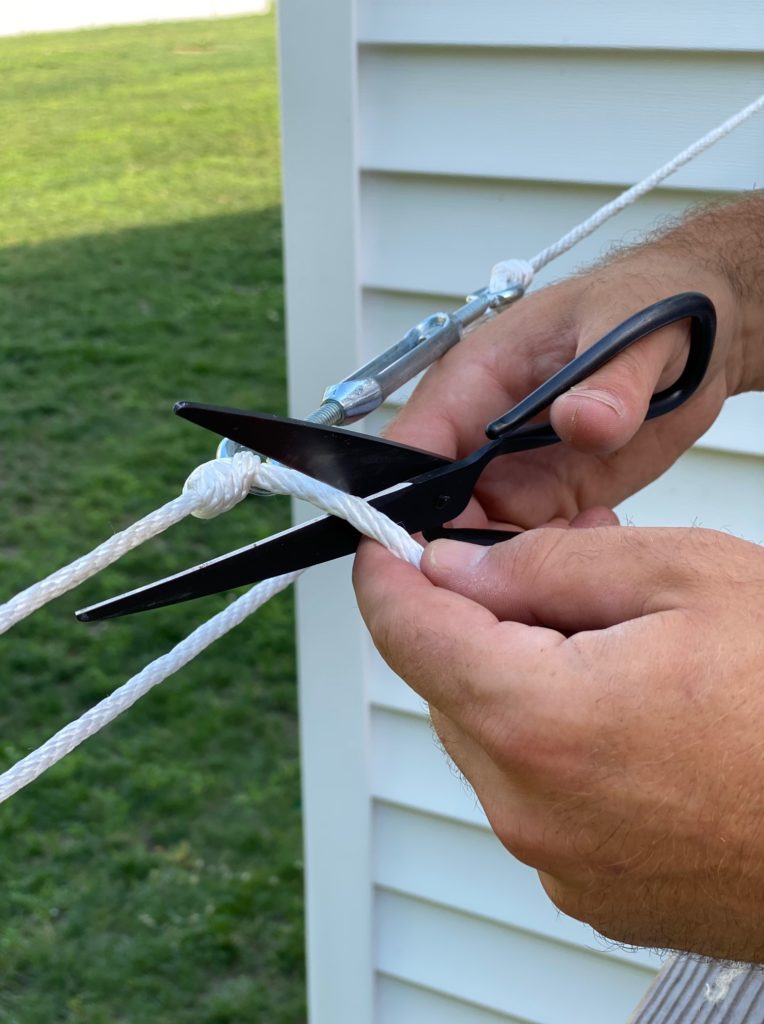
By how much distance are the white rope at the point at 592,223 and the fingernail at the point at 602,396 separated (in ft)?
0.69

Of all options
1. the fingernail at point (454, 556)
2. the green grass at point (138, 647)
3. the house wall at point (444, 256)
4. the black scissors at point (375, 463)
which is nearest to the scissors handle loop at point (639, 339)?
the black scissors at point (375, 463)

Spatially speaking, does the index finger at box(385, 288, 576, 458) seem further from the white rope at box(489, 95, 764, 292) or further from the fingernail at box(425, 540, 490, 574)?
the fingernail at box(425, 540, 490, 574)

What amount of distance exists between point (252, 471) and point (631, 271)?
41cm

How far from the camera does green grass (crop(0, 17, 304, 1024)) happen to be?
2.08 metres

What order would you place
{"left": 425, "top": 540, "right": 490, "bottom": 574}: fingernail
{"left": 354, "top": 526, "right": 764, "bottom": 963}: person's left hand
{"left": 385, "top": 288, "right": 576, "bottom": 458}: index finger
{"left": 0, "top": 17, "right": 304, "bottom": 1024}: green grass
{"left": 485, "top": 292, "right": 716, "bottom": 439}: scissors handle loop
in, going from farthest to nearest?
{"left": 0, "top": 17, "right": 304, "bottom": 1024}: green grass, {"left": 385, "top": 288, "right": 576, "bottom": 458}: index finger, {"left": 485, "top": 292, "right": 716, "bottom": 439}: scissors handle loop, {"left": 425, "top": 540, "right": 490, "bottom": 574}: fingernail, {"left": 354, "top": 526, "right": 764, "bottom": 963}: person's left hand

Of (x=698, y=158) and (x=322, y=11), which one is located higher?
(x=322, y=11)

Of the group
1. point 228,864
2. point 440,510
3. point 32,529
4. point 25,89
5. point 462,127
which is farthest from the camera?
point 25,89

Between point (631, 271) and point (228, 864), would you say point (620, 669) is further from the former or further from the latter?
point (228, 864)

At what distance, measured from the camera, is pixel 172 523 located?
656 millimetres

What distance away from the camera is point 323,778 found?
1594 mm

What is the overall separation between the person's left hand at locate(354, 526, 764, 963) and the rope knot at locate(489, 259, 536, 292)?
362mm

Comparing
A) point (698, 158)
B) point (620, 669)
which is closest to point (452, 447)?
point (620, 669)

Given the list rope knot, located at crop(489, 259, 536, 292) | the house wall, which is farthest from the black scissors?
the house wall

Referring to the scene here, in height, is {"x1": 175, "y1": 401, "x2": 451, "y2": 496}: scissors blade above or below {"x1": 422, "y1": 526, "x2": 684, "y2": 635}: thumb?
above
